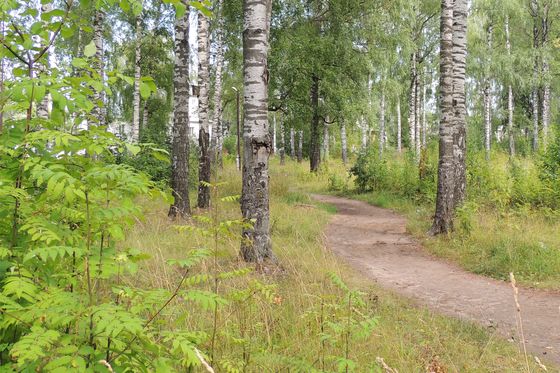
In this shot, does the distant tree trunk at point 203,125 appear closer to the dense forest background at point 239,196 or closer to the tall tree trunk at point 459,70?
the dense forest background at point 239,196

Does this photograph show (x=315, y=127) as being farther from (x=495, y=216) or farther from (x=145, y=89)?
(x=145, y=89)

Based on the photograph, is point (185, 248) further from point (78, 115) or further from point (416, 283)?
point (78, 115)

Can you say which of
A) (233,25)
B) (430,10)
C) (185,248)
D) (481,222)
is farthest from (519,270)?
(430,10)

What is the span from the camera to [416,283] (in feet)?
21.9

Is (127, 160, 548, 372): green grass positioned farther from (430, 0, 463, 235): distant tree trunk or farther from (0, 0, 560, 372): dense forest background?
(430, 0, 463, 235): distant tree trunk

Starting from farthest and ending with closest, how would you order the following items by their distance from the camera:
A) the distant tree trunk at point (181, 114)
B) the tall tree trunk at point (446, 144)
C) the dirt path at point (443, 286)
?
the distant tree trunk at point (181, 114), the tall tree trunk at point (446, 144), the dirt path at point (443, 286)

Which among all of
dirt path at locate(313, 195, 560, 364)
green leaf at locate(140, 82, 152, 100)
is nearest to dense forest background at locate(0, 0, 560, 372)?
green leaf at locate(140, 82, 152, 100)

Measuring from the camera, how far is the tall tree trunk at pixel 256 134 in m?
6.27

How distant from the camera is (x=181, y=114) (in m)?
9.80

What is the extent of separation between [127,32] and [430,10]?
1683 centimetres

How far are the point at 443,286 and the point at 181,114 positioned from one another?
643cm

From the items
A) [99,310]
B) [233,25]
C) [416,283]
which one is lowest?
[416,283]

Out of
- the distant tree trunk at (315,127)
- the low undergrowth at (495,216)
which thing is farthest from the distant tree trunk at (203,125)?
the distant tree trunk at (315,127)

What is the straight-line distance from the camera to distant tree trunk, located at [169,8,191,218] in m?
Result: 9.67
